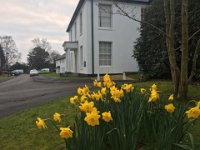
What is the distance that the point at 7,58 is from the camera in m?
91.4

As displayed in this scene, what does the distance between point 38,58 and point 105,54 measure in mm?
78768

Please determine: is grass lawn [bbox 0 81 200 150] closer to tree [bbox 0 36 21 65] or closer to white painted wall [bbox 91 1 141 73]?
white painted wall [bbox 91 1 141 73]

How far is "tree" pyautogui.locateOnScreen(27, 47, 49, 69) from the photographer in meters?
97.7

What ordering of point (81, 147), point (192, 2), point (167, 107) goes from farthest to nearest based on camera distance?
point (192, 2) < point (167, 107) < point (81, 147)

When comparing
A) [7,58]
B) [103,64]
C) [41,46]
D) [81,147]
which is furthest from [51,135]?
[41,46]

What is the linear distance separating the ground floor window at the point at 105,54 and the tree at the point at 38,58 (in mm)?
75829

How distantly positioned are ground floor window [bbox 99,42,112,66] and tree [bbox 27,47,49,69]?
75829 mm

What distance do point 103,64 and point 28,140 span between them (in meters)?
17.9

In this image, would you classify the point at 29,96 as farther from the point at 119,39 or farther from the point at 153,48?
the point at 119,39

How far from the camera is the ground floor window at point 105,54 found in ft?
76.6

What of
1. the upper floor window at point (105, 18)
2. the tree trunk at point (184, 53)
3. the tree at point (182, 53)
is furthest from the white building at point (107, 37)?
the tree trunk at point (184, 53)

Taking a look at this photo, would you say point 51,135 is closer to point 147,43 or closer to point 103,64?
point 147,43

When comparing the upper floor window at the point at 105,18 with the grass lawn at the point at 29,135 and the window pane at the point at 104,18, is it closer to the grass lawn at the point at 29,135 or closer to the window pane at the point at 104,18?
the window pane at the point at 104,18

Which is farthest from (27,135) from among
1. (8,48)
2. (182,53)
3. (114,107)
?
(8,48)
